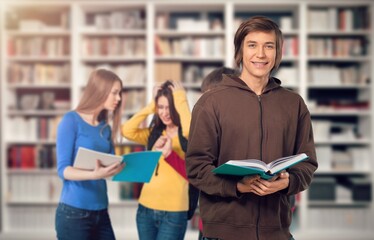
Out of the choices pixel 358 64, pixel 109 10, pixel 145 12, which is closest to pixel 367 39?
pixel 358 64

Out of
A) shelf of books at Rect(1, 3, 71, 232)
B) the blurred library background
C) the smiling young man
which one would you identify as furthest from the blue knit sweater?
shelf of books at Rect(1, 3, 71, 232)

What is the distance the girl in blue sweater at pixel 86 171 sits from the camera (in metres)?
2.22

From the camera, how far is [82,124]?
2320mm

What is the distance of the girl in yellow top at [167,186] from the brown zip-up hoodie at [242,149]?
0.66 m

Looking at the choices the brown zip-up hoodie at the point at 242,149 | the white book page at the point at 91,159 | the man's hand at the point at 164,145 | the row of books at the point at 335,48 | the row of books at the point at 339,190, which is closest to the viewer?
the brown zip-up hoodie at the point at 242,149

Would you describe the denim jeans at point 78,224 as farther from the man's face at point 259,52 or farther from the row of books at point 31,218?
the row of books at point 31,218

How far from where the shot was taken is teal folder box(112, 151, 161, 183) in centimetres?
222

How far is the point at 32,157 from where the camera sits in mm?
5098

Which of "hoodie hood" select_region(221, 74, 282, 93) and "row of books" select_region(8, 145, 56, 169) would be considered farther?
"row of books" select_region(8, 145, 56, 169)

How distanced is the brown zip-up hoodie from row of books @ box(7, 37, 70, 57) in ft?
12.5

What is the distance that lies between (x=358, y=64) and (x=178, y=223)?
371 centimetres

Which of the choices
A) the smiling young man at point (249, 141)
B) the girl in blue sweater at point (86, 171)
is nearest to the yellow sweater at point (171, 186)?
the girl in blue sweater at point (86, 171)

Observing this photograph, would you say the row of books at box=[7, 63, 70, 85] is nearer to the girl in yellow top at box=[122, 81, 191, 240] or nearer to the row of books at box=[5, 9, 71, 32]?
the row of books at box=[5, 9, 71, 32]

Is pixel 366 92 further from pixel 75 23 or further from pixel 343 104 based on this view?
pixel 75 23
